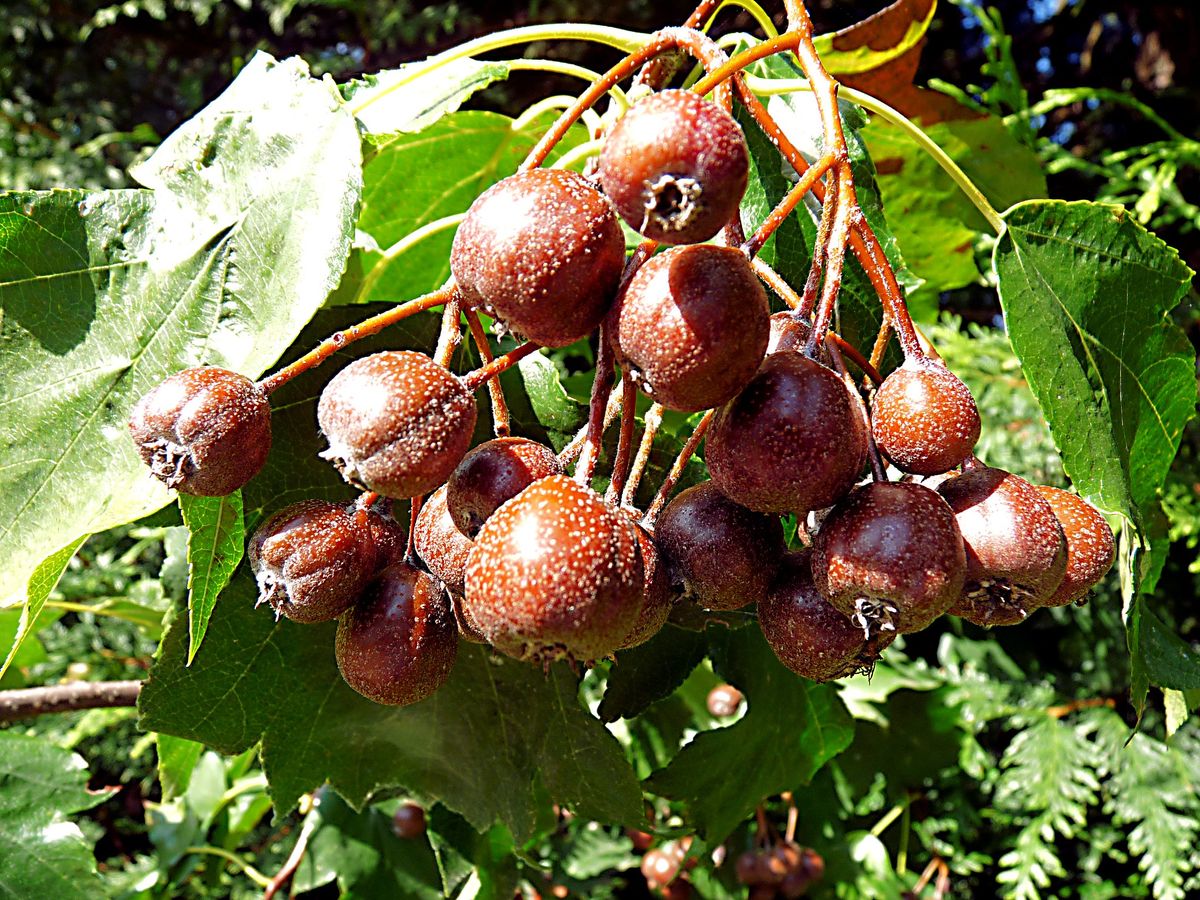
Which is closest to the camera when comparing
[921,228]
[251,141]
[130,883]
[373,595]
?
[373,595]

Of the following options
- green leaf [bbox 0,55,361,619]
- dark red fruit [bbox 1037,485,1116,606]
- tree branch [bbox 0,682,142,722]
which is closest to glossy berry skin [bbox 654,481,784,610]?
dark red fruit [bbox 1037,485,1116,606]

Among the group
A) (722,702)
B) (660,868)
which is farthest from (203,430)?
(660,868)

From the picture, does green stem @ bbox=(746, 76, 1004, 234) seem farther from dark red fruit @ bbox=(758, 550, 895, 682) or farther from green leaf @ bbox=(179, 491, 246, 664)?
green leaf @ bbox=(179, 491, 246, 664)

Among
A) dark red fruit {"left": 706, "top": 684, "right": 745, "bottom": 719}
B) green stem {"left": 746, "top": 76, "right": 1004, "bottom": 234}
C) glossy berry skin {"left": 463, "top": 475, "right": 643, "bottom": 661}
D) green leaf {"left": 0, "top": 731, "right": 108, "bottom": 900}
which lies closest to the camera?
glossy berry skin {"left": 463, "top": 475, "right": 643, "bottom": 661}

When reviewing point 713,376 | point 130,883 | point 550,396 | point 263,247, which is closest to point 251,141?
point 263,247

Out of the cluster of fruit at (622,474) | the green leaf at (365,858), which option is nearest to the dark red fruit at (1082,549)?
the cluster of fruit at (622,474)

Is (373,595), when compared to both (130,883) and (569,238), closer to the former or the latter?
(569,238)

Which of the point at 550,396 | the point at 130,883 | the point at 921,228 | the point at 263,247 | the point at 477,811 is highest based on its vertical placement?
the point at 263,247

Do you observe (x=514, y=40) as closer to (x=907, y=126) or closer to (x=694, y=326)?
(x=907, y=126)
